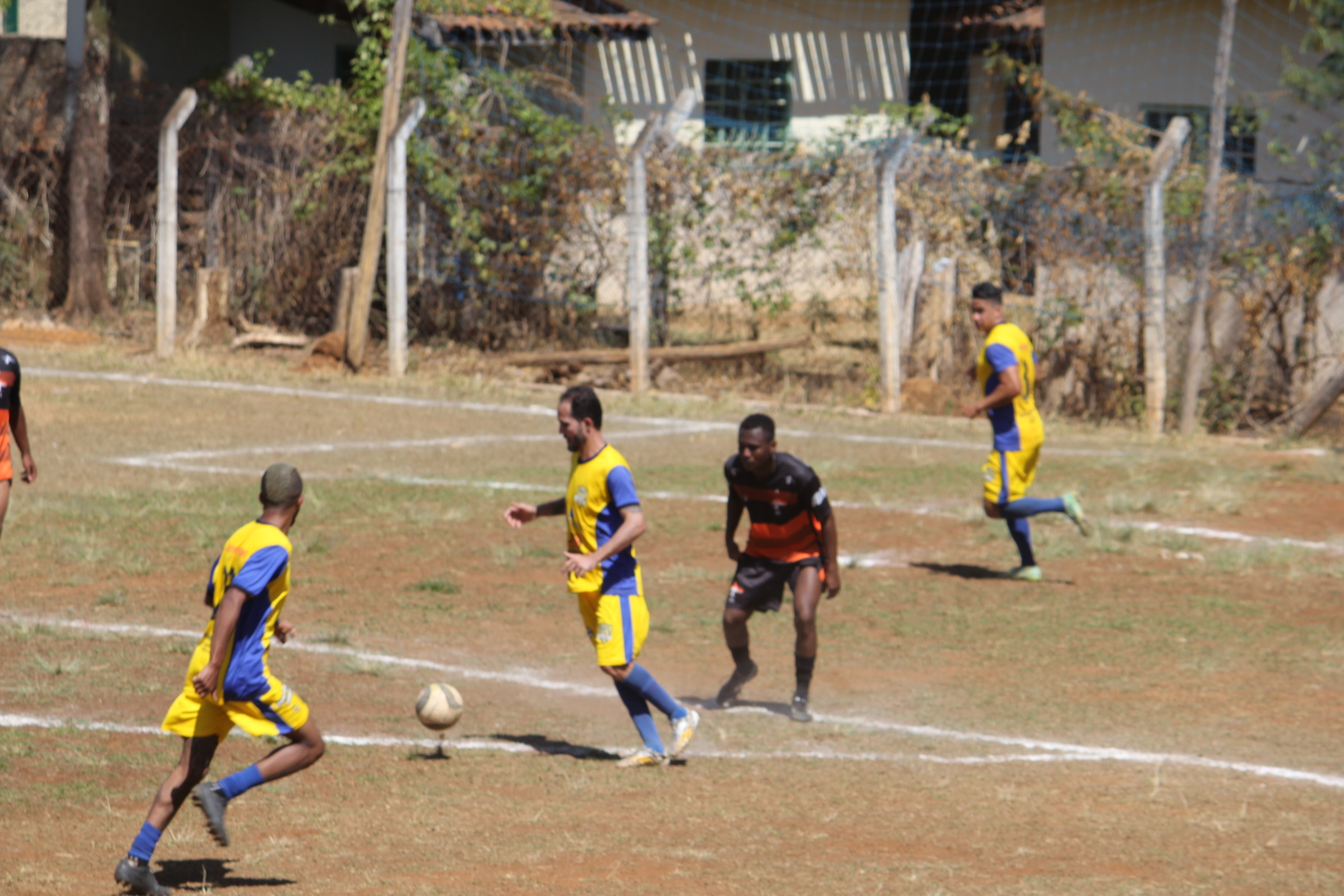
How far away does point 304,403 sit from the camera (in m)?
16.5

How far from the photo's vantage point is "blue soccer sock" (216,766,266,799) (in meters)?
5.05

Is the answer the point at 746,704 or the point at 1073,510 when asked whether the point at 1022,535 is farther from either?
the point at 746,704

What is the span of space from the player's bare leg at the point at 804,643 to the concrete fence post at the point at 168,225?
42.8ft

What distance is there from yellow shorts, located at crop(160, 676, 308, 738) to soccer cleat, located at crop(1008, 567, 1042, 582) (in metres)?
6.27

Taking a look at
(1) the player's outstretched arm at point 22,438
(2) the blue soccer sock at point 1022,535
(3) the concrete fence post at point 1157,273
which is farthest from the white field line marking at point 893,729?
(3) the concrete fence post at point 1157,273

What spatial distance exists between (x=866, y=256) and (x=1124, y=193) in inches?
116

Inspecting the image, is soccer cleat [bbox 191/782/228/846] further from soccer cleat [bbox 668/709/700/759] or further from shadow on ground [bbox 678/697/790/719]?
shadow on ground [bbox 678/697/790/719]

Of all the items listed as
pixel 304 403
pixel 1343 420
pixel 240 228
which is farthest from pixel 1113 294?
pixel 240 228

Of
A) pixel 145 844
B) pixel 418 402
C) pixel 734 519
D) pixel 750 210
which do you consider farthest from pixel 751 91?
pixel 145 844

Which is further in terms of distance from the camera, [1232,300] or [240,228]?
[240,228]

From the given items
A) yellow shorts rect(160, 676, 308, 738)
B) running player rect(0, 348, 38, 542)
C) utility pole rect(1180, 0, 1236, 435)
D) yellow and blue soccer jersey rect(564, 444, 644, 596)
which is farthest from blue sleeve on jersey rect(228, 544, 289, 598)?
utility pole rect(1180, 0, 1236, 435)

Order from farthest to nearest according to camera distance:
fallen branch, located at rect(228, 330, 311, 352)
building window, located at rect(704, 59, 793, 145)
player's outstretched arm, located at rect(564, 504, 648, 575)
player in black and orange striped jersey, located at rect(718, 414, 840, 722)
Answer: building window, located at rect(704, 59, 793, 145)
fallen branch, located at rect(228, 330, 311, 352)
player in black and orange striped jersey, located at rect(718, 414, 840, 722)
player's outstretched arm, located at rect(564, 504, 648, 575)

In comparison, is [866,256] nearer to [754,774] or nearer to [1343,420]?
[1343,420]

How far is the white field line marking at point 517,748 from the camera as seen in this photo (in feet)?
21.3
